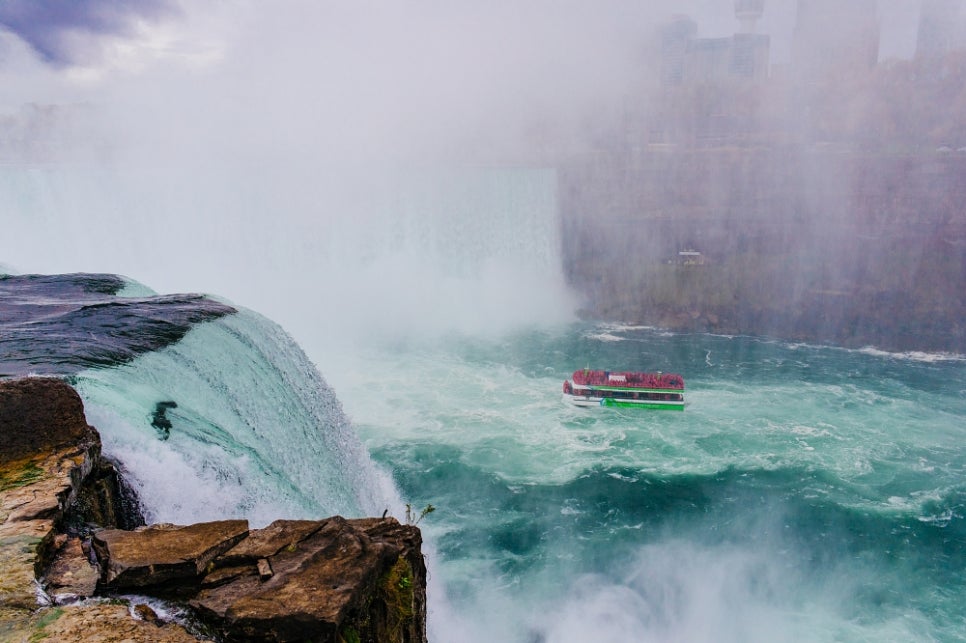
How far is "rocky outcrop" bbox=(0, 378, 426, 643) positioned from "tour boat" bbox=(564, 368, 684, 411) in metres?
23.1

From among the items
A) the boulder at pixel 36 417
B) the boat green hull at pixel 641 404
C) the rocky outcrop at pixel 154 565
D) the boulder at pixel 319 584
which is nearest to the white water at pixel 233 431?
the boulder at pixel 36 417

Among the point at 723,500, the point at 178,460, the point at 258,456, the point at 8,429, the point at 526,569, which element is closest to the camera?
the point at 8,429

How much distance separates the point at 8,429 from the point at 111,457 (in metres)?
1.00

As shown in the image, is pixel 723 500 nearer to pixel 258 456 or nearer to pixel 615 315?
pixel 258 456

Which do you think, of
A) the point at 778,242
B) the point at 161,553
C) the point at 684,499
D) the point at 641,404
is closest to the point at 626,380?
the point at 641,404

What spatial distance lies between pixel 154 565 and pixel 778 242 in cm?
5415

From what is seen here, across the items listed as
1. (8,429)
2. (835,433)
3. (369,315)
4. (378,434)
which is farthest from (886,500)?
(369,315)

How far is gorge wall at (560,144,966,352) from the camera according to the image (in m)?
45.9

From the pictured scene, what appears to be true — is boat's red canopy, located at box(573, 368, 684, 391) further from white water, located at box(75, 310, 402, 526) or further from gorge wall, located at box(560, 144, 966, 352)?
gorge wall, located at box(560, 144, 966, 352)

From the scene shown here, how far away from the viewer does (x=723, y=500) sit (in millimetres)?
21266

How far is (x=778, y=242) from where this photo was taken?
50.9 m

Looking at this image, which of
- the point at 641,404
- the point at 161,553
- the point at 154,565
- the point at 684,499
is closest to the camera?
the point at 154,565

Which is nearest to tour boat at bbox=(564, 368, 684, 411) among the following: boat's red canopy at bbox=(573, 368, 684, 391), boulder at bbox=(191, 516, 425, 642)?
boat's red canopy at bbox=(573, 368, 684, 391)

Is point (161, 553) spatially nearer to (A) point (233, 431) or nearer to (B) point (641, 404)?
(A) point (233, 431)
